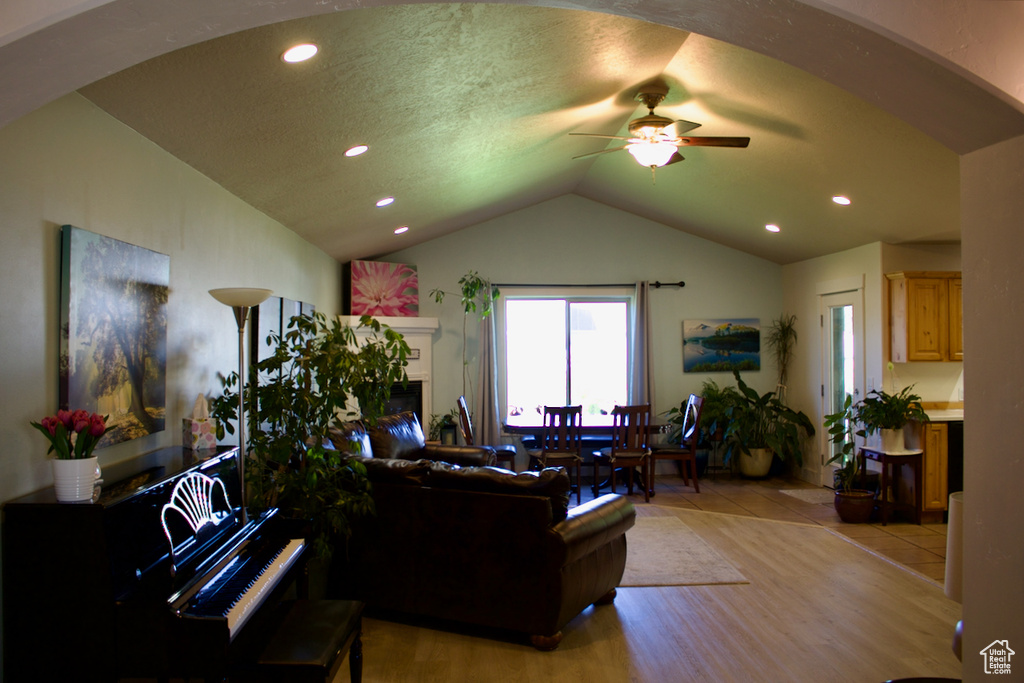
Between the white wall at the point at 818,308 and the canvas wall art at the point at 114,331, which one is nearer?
the canvas wall art at the point at 114,331

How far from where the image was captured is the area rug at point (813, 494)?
268 inches

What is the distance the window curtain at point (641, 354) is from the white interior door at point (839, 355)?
6.12 ft

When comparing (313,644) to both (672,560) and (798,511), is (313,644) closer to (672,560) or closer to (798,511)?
(672,560)

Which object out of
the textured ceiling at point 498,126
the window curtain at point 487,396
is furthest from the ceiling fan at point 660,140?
the window curtain at point 487,396

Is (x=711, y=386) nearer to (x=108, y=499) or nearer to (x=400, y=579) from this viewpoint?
(x=400, y=579)

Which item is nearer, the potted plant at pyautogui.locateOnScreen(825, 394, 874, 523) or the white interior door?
the potted plant at pyautogui.locateOnScreen(825, 394, 874, 523)

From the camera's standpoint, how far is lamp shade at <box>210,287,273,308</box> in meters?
3.26

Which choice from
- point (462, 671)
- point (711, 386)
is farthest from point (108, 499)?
point (711, 386)

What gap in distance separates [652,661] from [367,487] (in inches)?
64.6

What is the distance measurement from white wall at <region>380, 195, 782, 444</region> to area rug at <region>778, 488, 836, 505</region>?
1508 millimetres

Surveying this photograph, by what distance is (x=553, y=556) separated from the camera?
351cm

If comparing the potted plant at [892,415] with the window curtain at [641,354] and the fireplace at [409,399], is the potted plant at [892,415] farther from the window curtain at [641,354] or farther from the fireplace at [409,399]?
the fireplace at [409,399]

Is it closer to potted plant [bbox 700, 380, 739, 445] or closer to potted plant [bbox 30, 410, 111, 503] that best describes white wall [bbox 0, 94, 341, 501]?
potted plant [bbox 30, 410, 111, 503]

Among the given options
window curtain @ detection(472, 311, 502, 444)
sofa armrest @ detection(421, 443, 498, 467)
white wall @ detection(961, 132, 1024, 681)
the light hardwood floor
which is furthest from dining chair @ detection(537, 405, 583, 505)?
white wall @ detection(961, 132, 1024, 681)
